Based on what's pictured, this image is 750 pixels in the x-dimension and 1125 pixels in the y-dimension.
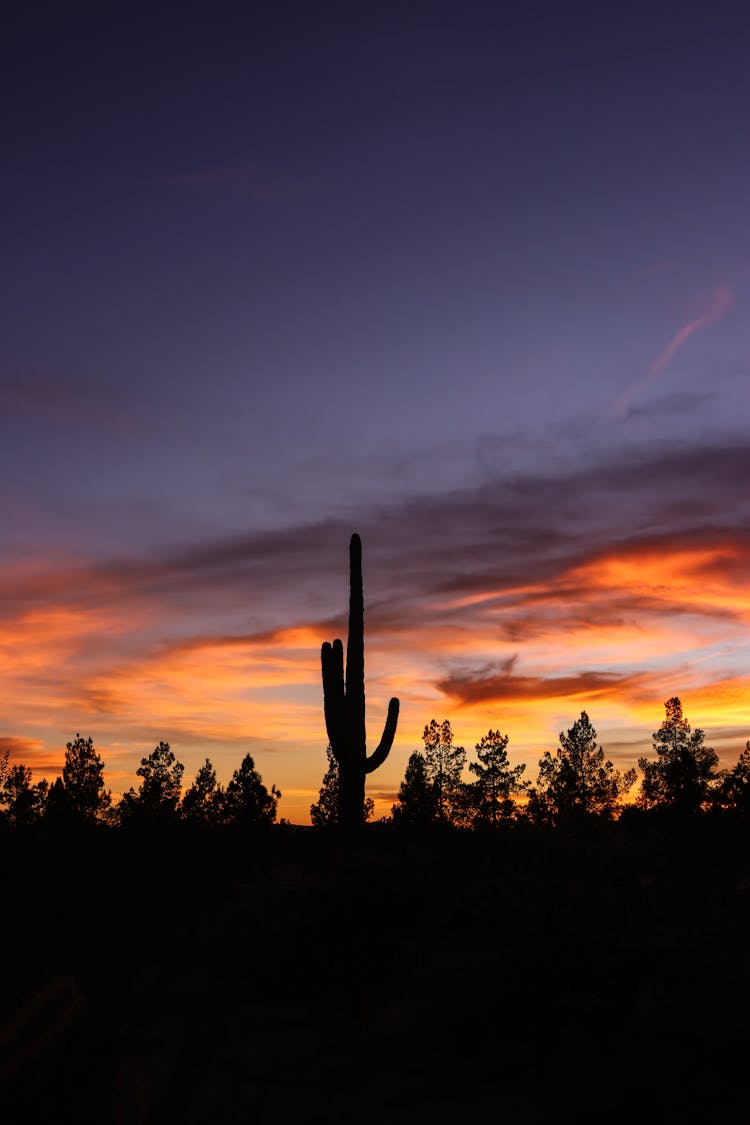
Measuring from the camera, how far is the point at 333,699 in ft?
65.3

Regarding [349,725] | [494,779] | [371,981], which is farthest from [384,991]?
[494,779]

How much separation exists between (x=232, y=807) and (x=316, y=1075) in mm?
47316

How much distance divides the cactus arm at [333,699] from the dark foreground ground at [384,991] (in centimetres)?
648

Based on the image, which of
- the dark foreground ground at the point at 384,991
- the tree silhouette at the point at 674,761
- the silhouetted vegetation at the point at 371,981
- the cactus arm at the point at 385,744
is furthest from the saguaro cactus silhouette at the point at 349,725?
the tree silhouette at the point at 674,761

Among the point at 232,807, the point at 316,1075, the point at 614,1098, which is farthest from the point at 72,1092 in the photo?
the point at 232,807

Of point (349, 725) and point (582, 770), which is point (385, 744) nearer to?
point (349, 725)

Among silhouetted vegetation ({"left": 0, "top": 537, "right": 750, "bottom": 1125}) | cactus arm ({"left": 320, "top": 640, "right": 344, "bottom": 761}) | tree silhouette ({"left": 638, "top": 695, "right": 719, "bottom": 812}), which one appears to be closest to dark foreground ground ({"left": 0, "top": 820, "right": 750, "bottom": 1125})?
silhouetted vegetation ({"left": 0, "top": 537, "right": 750, "bottom": 1125})

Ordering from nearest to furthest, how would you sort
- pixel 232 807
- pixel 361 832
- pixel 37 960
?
1. pixel 37 960
2. pixel 361 832
3. pixel 232 807

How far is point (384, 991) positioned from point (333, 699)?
1082cm

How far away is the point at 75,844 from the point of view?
13336mm

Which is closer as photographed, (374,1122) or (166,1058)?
(374,1122)

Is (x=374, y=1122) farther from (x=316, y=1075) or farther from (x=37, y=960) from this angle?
(x=37, y=960)

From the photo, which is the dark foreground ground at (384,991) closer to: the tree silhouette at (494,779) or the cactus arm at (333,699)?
the cactus arm at (333,699)

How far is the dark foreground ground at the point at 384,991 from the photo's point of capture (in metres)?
5.98
